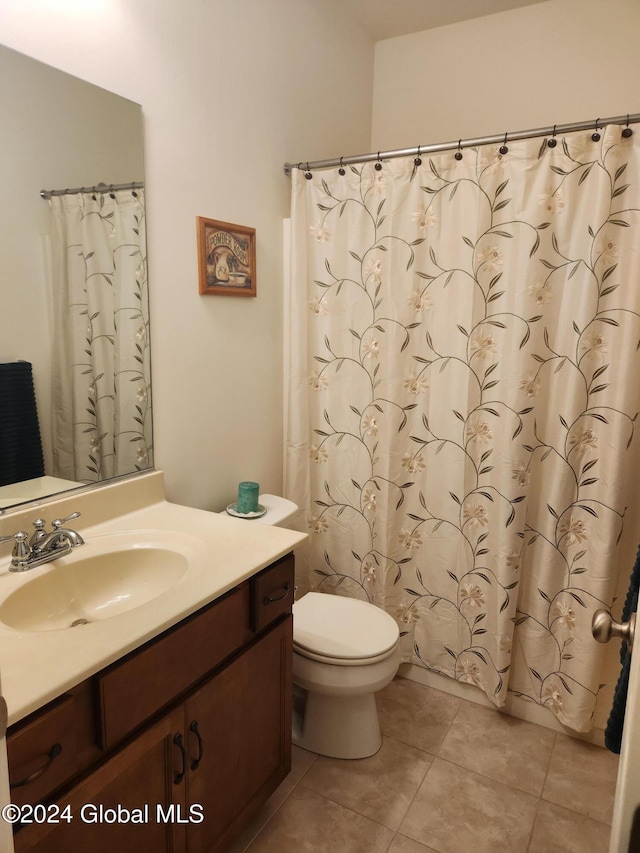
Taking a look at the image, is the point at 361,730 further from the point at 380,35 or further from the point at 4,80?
the point at 380,35

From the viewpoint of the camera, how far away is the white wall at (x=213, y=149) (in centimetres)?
151

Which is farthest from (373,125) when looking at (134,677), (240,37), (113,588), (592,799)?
(592,799)

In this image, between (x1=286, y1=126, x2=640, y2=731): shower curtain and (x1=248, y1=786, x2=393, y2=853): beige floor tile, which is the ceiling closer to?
(x1=286, y1=126, x2=640, y2=731): shower curtain

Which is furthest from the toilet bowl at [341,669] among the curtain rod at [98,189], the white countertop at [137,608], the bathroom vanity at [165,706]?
the curtain rod at [98,189]

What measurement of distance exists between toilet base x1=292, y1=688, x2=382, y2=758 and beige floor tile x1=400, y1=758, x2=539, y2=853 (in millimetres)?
220

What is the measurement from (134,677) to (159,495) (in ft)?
2.53

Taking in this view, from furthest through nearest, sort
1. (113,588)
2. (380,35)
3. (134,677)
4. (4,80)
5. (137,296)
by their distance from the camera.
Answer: (380,35), (137,296), (113,588), (4,80), (134,677)

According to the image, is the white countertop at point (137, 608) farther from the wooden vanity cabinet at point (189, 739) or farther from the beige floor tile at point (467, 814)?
the beige floor tile at point (467, 814)

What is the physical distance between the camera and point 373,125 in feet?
8.86

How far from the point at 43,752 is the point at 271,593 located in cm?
64

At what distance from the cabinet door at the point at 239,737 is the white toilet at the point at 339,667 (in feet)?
0.70

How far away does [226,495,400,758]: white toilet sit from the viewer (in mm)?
1771

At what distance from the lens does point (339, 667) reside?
1.77m

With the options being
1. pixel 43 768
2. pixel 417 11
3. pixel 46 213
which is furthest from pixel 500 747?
pixel 417 11
